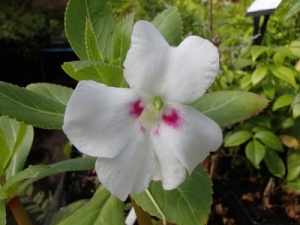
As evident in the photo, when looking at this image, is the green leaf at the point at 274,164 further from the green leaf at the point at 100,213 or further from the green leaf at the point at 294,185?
the green leaf at the point at 100,213

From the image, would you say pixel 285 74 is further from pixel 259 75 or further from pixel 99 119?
pixel 99 119

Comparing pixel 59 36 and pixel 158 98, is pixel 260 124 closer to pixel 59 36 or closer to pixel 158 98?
pixel 158 98

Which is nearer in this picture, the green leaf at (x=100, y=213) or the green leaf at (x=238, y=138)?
the green leaf at (x=100, y=213)

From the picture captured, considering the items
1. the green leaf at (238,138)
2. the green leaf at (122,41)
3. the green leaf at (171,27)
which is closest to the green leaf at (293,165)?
the green leaf at (238,138)

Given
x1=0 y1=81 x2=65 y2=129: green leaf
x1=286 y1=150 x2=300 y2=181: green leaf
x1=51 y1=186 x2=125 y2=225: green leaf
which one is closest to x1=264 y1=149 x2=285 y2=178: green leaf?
x1=286 y1=150 x2=300 y2=181: green leaf

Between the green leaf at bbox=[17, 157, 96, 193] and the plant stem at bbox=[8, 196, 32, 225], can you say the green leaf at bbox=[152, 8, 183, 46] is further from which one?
the plant stem at bbox=[8, 196, 32, 225]
